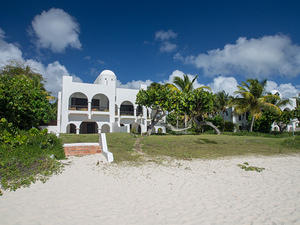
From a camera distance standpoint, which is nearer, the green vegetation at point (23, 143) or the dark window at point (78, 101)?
the green vegetation at point (23, 143)

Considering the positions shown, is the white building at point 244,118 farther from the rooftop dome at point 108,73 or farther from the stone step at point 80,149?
the stone step at point 80,149

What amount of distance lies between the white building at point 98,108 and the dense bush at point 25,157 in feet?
39.8

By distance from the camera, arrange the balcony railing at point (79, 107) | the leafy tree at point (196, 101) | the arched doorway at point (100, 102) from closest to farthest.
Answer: the leafy tree at point (196, 101), the balcony railing at point (79, 107), the arched doorway at point (100, 102)

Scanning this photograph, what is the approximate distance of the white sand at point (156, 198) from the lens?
11.2 ft

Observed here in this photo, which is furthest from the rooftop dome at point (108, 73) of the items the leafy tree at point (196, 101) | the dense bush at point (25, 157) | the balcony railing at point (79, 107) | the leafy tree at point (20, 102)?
the dense bush at point (25, 157)

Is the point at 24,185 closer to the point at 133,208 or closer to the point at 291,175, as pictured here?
the point at 133,208

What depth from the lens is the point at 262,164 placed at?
7.49 metres

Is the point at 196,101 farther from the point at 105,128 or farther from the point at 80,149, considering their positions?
the point at 80,149

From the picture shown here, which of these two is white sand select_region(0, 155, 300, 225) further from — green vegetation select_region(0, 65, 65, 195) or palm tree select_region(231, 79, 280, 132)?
palm tree select_region(231, 79, 280, 132)

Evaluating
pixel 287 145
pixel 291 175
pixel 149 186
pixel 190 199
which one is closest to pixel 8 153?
pixel 149 186

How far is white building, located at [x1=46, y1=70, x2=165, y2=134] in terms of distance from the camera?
21.0 metres

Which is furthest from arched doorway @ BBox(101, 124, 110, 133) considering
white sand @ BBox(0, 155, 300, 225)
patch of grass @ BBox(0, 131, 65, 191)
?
white sand @ BBox(0, 155, 300, 225)

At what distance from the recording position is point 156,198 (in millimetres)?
4262

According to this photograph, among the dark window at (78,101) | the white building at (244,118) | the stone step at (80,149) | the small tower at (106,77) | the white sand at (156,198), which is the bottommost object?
the white sand at (156,198)
